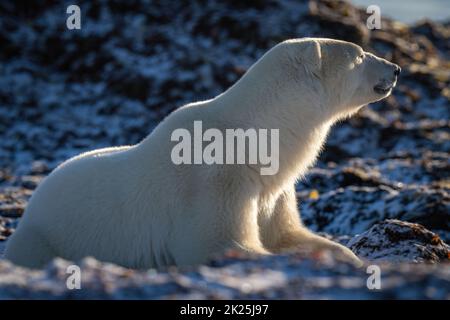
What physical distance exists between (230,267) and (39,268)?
7.01 feet

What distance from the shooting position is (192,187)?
582 centimetres

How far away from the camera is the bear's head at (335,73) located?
625 centimetres

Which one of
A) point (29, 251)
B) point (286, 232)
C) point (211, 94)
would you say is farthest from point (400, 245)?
point (211, 94)

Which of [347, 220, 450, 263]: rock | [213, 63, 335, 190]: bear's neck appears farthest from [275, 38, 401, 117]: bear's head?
[347, 220, 450, 263]: rock

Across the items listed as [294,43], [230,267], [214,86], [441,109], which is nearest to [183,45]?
[214,86]

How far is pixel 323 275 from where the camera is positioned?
4.20 meters

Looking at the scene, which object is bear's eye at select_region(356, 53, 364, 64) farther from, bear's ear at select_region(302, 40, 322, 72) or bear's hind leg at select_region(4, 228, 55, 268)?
bear's hind leg at select_region(4, 228, 55, 268)

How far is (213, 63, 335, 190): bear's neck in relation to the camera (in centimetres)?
611

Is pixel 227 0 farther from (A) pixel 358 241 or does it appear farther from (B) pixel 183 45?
(A) pixel 358 241

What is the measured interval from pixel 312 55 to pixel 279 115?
1.95ft

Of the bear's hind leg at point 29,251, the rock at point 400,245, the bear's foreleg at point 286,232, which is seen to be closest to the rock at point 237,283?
the bear's hind leg at point 29,251

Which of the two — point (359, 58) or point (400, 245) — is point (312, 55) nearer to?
point (359, 58)

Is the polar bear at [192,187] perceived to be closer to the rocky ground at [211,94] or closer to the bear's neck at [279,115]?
the bear's neck at [279,115]

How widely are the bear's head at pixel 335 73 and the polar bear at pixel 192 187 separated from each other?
0.03ft
